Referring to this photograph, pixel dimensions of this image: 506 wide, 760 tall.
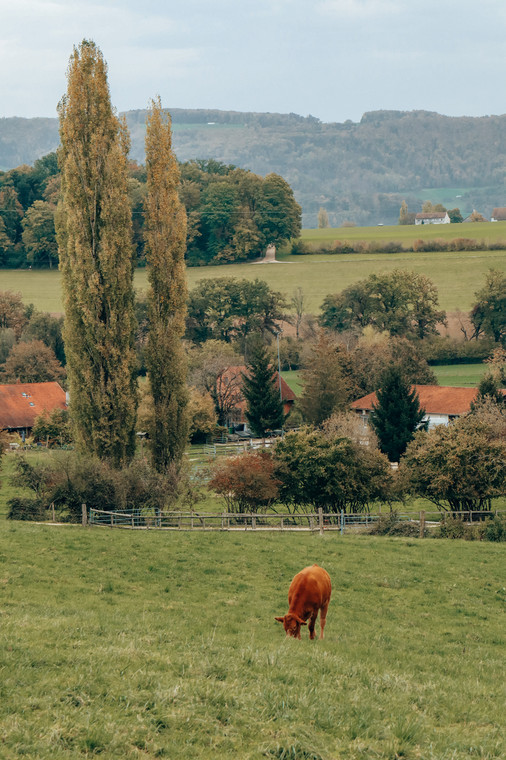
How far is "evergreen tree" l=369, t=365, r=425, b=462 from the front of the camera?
186 feet

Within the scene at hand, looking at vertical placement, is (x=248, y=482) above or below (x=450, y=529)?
above

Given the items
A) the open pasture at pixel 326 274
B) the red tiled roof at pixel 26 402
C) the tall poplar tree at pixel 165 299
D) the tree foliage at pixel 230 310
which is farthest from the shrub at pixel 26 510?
the open pasture at pixel 326 274

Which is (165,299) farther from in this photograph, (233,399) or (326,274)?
(326,274)

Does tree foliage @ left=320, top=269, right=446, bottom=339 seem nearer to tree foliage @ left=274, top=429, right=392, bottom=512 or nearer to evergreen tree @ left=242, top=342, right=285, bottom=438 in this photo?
evergreen tree @ left=242, top=342, right=285, bottom=438

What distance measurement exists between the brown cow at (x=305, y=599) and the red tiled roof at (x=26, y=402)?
59.9m

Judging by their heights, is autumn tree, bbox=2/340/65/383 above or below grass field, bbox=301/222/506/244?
below

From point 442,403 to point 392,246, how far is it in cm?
7875

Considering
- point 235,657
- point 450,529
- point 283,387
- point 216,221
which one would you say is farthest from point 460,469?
point 216,221

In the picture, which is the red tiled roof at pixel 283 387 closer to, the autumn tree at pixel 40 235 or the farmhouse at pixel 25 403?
the farmhouse at pixel 25 403

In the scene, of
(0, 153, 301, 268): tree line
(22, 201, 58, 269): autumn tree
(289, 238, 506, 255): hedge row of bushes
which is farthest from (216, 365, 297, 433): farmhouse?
(289, 238, 506, 255): hedge row of bushes

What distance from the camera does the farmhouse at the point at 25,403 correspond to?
7325cm

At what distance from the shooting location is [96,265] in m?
38.8

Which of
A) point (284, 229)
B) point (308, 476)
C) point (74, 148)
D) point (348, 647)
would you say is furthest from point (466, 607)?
point (284, 229)

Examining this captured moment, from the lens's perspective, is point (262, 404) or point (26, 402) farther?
point (26, 402)
